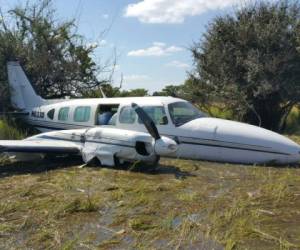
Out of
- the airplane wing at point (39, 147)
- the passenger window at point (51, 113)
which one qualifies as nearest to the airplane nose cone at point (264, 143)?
the airplane wing at point (39, 147)

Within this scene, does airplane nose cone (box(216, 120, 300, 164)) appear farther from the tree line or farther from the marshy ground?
the tree line

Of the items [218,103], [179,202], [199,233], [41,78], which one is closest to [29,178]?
[179,202]

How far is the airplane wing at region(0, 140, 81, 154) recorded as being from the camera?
10.6 metres

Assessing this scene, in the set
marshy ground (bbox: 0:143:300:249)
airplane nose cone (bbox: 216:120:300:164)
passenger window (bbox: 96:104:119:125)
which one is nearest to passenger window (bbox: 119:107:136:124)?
passenger window (bbox: 96:104:119:125)

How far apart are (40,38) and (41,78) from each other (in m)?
1.77

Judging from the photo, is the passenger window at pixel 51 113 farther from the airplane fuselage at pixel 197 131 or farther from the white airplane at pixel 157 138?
the white airplane at pixel 157 138

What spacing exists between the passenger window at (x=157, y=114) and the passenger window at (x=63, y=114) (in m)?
3.15

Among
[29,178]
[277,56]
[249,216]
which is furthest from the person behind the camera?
[277,56]

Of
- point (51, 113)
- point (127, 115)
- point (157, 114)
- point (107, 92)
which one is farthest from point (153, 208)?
point (107, 92)

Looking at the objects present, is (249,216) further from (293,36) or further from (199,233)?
(293,36)

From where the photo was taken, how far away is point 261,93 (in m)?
17.9

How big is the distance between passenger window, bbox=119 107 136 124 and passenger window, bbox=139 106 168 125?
0.31 m

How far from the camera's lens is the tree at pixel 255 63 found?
17781 mm

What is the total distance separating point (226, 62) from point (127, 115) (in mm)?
8732
